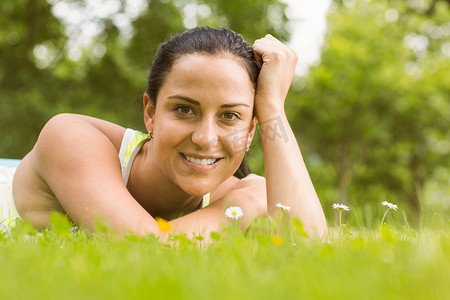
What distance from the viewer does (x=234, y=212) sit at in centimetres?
293

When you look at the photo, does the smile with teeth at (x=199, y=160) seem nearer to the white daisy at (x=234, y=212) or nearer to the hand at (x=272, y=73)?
the white daisy at (x=234, y=212)

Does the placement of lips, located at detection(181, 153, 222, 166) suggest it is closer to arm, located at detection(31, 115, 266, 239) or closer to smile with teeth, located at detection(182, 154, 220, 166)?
smile with teeth, located at detection(182, 154, 220, 166)

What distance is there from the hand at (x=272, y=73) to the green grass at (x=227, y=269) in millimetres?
1238

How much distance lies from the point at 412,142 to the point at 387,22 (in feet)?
15.3

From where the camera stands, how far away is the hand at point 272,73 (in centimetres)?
342

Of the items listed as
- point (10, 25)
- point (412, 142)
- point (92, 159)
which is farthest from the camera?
point (412, 142)

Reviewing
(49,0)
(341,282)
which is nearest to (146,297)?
(341,282)

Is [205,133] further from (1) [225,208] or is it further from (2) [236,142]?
(1) [225,208]

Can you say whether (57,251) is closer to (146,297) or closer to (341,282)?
(146,297)

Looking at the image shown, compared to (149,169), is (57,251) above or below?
below

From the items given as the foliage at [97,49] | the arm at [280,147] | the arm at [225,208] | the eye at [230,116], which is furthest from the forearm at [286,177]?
the foliage at [97,49]

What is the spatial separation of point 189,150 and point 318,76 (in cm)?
1670

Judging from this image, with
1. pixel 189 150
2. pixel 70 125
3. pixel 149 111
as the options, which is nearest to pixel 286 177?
pixel 189 150

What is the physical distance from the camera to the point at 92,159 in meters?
3.01
